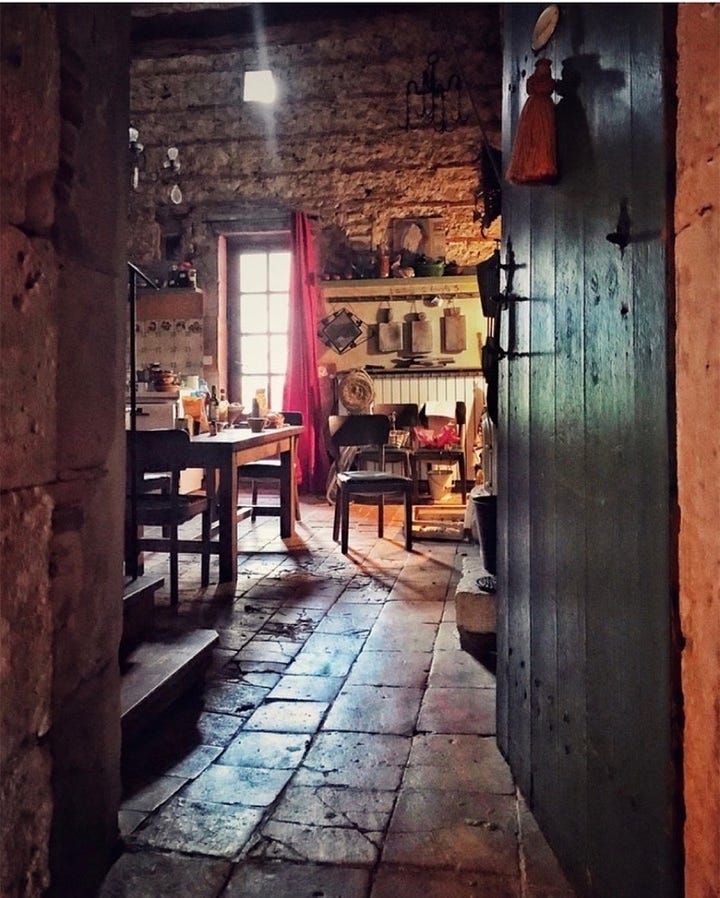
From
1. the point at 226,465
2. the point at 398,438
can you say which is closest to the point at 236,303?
the point at 398,438

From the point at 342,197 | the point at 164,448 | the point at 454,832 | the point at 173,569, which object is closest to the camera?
the point at 454,832

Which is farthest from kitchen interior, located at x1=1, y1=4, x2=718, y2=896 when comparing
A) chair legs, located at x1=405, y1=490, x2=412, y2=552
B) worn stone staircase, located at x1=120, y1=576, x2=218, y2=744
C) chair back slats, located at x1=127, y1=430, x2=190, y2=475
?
chair legs, located at x1=405, y1=490, x2=412, y2=552

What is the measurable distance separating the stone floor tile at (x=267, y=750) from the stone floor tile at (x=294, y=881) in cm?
44

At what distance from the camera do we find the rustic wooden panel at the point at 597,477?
40.4 inches

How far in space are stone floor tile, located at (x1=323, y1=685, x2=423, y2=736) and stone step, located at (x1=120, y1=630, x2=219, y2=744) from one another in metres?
0.49

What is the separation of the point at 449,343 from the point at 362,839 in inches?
258

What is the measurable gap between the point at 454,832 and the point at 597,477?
915 millimetres

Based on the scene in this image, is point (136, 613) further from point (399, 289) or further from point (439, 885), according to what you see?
point (399, 289)

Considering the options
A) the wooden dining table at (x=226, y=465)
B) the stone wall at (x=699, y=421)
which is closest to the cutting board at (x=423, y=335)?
the wooden dining table at (x=226, y=465)

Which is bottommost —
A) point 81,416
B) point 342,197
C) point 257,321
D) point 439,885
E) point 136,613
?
point 439,885

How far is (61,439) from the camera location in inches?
51.5

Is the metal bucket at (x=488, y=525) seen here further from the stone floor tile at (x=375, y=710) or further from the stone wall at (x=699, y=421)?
the stone wall at (x=699, y=421)

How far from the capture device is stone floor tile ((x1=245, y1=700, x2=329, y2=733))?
2.16 meters

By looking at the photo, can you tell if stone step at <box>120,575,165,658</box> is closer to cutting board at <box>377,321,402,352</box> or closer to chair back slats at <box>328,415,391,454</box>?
chair back slats at <box>328,415,391,454</box>
